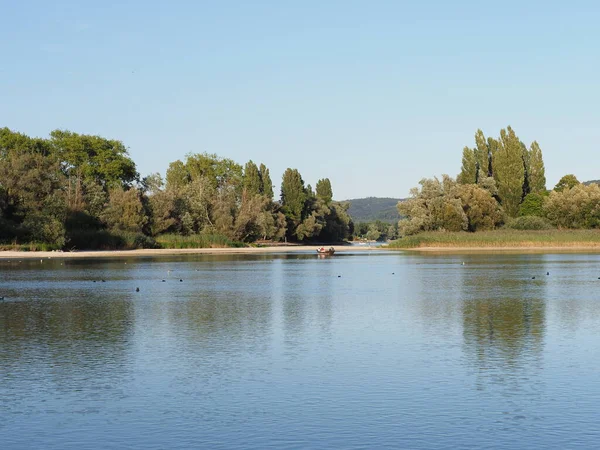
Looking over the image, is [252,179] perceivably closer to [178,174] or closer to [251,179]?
[251,179]

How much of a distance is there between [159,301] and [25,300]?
5856mm

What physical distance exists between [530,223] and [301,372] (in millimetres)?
96002

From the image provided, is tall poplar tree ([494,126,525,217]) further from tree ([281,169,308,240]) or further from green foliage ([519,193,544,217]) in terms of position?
tree ([281,169,308,240])

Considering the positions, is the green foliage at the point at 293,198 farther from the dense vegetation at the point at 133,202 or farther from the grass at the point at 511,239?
the grass at the point at 511,239

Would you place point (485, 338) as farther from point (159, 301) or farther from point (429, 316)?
point (159, 301)

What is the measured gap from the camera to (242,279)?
49281mm

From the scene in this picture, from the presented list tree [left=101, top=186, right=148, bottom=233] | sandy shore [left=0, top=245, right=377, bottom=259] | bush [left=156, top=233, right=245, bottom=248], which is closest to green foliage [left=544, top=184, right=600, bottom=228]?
sandy shore [left=0, top=245, right=377, bottom=259]

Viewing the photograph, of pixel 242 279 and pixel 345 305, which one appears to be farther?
pixel 242 279

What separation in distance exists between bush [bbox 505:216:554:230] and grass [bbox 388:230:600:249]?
248cm

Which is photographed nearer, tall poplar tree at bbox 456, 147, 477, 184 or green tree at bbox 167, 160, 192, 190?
tall poplar tree at bbox 456, 147, 477, 184

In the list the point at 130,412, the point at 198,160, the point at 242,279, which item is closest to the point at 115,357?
the point at 130,412

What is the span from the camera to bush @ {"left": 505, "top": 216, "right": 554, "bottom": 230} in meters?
108

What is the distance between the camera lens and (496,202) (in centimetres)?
11138

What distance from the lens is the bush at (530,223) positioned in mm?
107750
